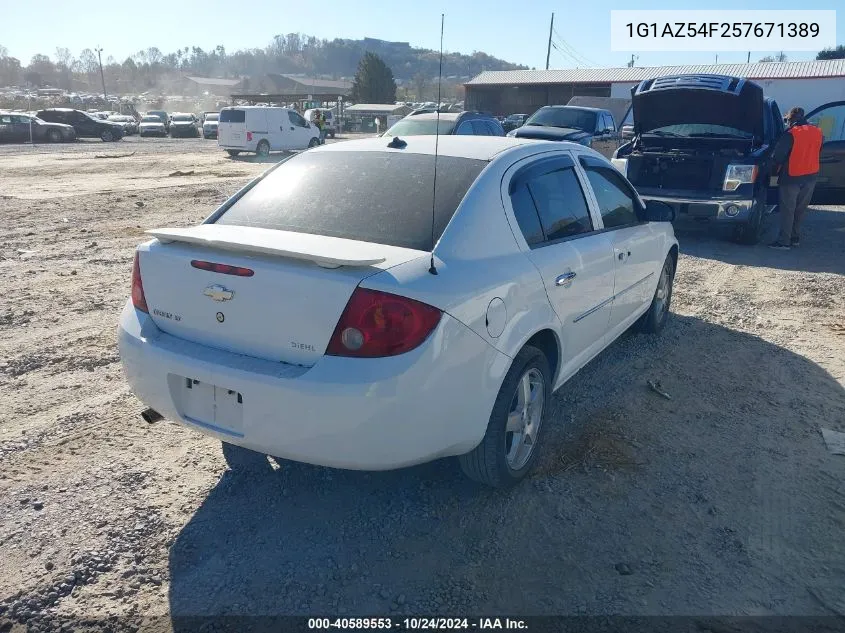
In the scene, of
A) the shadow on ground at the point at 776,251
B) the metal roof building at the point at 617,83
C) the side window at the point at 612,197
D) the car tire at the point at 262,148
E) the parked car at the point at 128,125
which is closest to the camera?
the side window at the point at 612,197

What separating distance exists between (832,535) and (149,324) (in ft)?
11.0

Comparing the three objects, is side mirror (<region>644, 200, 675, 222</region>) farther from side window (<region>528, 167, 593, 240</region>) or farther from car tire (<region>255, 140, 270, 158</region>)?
car tire (<region>255, 140, 270, 158</region>)

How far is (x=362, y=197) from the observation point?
11.2 ft

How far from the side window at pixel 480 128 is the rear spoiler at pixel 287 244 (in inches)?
499

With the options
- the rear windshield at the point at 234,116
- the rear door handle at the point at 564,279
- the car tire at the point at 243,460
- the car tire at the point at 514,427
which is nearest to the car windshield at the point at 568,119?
the rear windshield at the point at 234,116

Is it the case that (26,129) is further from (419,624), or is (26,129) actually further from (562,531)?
(419,624)

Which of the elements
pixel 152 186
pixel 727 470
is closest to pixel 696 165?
pixel 727 470

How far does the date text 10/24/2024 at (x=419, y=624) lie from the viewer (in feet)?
8.28

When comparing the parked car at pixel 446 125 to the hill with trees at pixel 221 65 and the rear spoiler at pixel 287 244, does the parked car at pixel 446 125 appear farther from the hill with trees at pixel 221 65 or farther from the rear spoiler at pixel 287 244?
the hill with trees at pixel 221 65

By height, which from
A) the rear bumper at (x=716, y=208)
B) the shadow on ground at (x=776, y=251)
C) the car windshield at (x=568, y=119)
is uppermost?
the car windshield at (x=568, y=119)

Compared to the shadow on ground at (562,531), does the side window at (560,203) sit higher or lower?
higher

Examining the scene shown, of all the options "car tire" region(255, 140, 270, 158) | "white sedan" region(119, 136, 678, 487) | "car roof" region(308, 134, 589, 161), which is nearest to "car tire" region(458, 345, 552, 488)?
"white sedan" region(119, 136, 678, 487)

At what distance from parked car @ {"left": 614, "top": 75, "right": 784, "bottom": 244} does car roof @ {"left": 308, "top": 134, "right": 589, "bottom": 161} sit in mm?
5986

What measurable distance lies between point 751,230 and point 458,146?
7475mm
